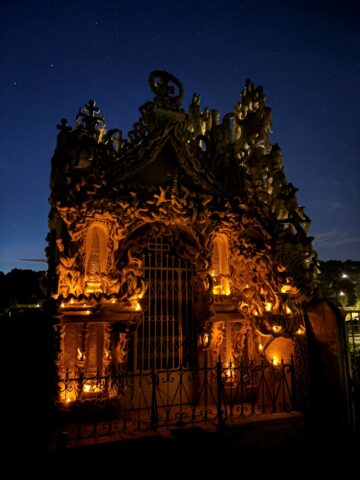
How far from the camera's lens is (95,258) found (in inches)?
365

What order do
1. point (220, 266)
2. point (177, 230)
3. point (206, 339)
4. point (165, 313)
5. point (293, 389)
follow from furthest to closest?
point (220, 266), point (165, 313), point (177, 230), point (206, 339), point (293, 389)

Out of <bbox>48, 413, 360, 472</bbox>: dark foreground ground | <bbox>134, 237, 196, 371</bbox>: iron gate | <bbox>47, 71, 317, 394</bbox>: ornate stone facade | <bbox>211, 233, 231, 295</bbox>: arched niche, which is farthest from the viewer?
<bbox>211, 233, 231, 295</bbox>: arched niche

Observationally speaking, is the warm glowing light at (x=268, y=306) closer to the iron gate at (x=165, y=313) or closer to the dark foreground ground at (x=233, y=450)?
the iron gate at (x=165, y=313)

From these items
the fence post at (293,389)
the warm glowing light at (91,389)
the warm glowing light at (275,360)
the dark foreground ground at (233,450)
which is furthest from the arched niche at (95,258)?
the fence post at (293,389)

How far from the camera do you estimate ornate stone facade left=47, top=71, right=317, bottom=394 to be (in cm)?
866

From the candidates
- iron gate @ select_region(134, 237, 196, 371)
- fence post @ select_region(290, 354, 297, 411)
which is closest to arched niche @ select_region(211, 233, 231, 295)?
iron gate @ select_region(134, 237, 196, 371)

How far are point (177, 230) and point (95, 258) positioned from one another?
252cm

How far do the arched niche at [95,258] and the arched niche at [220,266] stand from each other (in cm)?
332

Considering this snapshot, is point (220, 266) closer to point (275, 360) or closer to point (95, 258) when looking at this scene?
point (275, 360)

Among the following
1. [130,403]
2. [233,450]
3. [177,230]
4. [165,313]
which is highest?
[177,230]

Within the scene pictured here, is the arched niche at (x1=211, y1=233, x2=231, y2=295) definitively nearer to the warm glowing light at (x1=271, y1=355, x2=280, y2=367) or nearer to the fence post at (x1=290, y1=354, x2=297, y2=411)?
the warm glowing light at (x1=271, y1=355, x2=280, y2=367)

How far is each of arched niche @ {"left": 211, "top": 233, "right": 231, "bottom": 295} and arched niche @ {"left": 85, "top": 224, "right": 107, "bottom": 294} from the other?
3.32m

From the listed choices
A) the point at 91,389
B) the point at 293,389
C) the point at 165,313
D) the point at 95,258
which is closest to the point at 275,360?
the point at 293,389

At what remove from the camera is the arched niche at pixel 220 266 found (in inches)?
406
